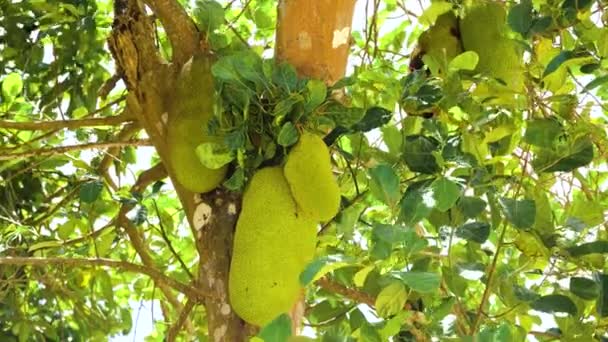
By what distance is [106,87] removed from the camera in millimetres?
1972

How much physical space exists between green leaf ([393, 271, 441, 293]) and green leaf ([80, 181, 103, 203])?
3.38ft

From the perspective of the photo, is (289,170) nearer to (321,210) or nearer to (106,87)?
(321,210)

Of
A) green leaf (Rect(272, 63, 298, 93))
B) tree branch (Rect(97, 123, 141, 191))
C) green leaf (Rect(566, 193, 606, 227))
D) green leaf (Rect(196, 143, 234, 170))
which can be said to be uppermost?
tree branch (Rect(97, 123, 141, 191))

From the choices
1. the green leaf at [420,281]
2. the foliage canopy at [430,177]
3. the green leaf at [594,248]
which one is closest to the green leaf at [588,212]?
the foliage canopy at [430,177]

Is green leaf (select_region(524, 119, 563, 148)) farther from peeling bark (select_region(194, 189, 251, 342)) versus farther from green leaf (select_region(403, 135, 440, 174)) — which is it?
peeling bark (select_region(194, 189, 251, 342))

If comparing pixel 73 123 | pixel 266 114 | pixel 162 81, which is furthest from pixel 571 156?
pixel 73 123

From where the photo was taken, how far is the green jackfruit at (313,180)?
4.67ft

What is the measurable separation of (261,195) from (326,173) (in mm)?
112

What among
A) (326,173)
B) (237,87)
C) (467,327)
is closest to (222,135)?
(237,87)

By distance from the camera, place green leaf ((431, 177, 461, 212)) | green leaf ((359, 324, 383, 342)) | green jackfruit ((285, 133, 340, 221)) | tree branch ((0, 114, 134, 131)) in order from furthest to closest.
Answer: tree branch ((0, 114, 134, 131))
green jackfruit ((285, 133, 340, 221))
green leaf ((431, 177, 461, 212))
green leaf ((359, 324, 383, 342))

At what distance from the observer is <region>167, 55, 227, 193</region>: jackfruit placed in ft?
5.00

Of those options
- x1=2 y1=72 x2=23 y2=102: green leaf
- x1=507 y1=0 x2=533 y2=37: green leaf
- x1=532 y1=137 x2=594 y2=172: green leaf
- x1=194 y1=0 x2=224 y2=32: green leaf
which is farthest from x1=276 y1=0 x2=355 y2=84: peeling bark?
x1=2 y1=72 x2=23 y2=102: green leaf

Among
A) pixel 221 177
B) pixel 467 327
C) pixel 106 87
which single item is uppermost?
pixel 106 87

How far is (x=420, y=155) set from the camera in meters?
1.34
